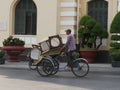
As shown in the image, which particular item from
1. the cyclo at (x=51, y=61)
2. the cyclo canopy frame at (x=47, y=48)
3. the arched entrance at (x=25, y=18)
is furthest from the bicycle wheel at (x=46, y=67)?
the arched entrance at (x=25, y=18)

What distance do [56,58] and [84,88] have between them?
450 centimetres

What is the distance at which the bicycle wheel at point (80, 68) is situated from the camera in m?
19.8

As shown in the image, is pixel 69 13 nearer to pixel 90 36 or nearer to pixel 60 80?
pixel 90 36

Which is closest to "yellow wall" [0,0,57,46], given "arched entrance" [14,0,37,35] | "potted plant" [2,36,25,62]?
"arched entrance" [14,0,37,35]

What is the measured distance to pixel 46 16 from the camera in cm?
2711

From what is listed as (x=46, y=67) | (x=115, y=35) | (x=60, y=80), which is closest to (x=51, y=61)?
(x=46, y=67)

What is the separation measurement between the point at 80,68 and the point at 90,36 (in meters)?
6.69

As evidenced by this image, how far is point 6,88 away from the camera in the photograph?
15539 millimetres

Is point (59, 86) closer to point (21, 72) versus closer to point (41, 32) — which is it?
point (21, 72)

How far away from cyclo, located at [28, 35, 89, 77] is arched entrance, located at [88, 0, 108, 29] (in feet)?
23.8

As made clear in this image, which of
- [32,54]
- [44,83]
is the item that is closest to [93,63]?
[32,54]

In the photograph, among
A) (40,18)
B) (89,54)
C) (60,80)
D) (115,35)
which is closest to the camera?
(60,80)

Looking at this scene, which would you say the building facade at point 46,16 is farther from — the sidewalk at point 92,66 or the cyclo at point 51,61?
the cyclo at point 51,61

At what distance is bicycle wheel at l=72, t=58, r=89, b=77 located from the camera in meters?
19.8
